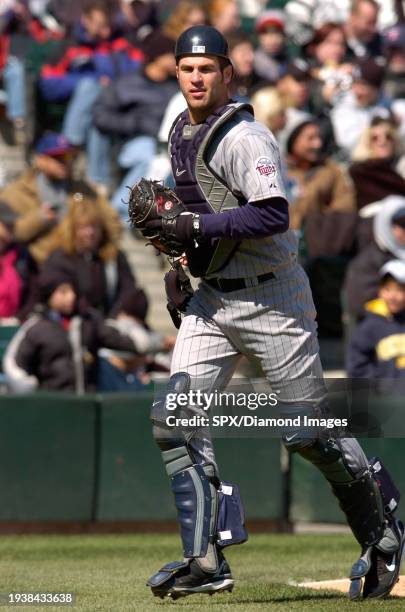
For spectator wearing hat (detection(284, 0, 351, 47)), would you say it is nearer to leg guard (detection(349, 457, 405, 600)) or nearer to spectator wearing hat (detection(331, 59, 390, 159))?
spectator wearing hat (detection(331, 59, 390, 159))

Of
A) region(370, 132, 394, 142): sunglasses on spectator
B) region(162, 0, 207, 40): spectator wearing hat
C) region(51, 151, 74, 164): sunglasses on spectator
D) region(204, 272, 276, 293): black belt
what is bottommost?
region(204, 272, 276, 293): black belt

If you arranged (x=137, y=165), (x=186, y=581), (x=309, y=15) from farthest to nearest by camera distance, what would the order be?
1. (x=309, y=15)
2. (x=137, y=165)
3. (x=186, y=581)

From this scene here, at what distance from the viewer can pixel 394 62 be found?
51.2ft

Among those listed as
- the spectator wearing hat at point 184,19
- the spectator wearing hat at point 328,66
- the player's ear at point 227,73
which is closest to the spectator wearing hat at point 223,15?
the spectator wearing hat at point 184,19

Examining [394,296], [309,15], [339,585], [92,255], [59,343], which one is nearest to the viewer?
[339,585]

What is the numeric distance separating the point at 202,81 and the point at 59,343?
189 inches

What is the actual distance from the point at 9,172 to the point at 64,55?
1.34 metres

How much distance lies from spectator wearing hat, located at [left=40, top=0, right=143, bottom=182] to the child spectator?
2674mm

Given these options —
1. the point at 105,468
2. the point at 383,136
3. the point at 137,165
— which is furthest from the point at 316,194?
the point at 105,468

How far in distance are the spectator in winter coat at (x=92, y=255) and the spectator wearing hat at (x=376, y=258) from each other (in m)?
1.80

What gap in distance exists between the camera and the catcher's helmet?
574 centimetres

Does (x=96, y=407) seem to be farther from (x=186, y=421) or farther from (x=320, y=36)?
(x=320, y=36)

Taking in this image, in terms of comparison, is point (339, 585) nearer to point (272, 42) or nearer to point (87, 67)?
point (87, 67)

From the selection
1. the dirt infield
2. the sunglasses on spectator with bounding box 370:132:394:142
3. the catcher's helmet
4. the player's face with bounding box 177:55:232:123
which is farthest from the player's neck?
the sunglasses on spectator with bounding box 370:132:394:142
